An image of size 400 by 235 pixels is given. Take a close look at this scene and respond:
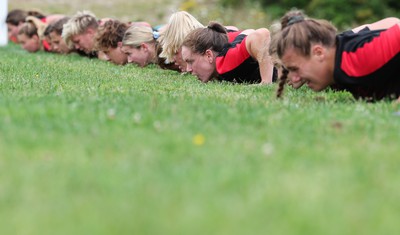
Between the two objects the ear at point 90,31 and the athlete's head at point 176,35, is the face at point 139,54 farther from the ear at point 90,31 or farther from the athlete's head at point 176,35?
the ear at point 90,31

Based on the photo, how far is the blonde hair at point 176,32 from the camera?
402 inches

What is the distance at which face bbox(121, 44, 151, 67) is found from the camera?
1224 centimetres

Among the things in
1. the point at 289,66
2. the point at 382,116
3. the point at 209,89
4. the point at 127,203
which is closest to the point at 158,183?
the point at 127,203

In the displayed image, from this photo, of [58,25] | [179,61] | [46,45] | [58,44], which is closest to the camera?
[179,61]

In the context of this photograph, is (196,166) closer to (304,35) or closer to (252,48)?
(304,35)

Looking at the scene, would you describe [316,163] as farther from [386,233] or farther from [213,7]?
[213,7]

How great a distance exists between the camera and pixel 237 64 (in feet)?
30.3

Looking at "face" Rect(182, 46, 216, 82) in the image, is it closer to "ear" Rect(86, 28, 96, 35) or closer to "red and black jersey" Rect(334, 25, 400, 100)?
"red and black jersey" Rect(334, 25, 400, 100)

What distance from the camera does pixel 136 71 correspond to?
11.0 m

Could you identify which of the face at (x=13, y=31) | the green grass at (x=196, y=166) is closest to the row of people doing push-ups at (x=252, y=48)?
the green grass at (x=196, y=166)

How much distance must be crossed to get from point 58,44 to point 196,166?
13120 mm

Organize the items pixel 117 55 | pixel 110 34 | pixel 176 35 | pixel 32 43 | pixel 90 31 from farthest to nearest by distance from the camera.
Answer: pixel 32 43 < pixel 90 31 < pixel 117 55 < pixel 110 34 < pixel 176 35

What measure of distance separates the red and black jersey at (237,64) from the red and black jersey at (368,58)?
2.91m

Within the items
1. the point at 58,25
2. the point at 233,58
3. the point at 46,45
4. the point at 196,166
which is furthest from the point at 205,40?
the point at 46,45
